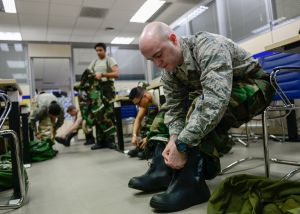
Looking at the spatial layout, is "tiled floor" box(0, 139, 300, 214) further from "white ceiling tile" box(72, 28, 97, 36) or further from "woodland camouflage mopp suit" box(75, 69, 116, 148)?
"white ceiling tile" box(72, 28, 97, 36)

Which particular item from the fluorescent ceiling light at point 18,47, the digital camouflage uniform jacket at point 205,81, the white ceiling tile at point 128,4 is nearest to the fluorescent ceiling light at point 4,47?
the fluorescent ceiling light at point 18,47

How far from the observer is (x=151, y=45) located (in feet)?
3.26

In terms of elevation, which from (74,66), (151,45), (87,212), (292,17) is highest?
(74,66)

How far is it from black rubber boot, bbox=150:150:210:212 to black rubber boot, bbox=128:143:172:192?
0.15 m

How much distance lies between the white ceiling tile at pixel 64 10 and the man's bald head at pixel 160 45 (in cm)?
417

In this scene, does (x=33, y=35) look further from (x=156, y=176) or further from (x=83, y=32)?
(x=156, y=176)

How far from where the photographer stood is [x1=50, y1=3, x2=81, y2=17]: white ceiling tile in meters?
4.65

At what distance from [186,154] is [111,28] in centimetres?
532

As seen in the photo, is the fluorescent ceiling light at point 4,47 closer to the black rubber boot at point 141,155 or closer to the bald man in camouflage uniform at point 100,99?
the bald man in camouflage uniform at point 100,99

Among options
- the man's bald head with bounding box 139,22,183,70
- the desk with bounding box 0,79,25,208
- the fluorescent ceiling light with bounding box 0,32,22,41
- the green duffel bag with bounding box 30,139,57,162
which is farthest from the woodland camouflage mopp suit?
the fluorescent ceiling light with bounding box 0,32,22,41

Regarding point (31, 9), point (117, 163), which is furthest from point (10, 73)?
point (117, 163)

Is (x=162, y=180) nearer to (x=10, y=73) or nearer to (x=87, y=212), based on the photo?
(x=87, y=212)

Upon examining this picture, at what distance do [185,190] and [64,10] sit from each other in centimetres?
464

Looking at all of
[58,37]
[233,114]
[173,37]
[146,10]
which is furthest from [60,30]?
[233,114]
